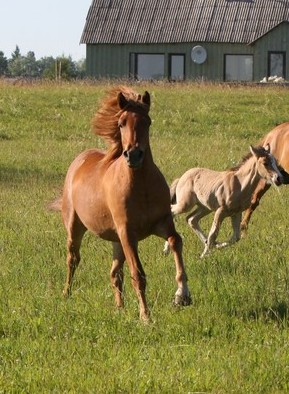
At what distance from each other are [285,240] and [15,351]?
537cm

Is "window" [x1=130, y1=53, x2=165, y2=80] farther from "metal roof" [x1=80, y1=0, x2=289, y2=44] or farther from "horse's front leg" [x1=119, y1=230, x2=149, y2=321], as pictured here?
"horse's front leg" [x1=119, y1=230, x2=149, y2=321]

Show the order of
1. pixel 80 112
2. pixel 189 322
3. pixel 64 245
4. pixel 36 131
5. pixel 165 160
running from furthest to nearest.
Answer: pixel 80 112 → pixel 36 131 → pixel 165 160 → pixel 64 245 → pixel 189 322

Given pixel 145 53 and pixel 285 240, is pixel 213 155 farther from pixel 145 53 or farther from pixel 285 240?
pixel 145 53

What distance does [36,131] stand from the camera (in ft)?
103

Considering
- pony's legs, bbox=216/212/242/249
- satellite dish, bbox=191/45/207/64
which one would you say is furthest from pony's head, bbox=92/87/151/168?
satellite dish, bbox=191/45/207/64

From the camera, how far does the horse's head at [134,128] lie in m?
9.06

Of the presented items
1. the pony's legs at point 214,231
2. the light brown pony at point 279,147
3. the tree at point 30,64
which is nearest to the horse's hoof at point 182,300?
the pony's legs at point 214,231

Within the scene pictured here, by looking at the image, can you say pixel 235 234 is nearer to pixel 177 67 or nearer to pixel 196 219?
pixel 196 219

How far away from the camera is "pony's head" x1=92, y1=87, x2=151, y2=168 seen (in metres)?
9.11

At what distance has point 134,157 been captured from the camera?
29.6ft

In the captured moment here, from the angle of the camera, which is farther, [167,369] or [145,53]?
[145,53]

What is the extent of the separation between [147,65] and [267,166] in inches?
1884

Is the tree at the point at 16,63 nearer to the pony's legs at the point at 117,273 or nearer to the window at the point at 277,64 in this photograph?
the window at the point at 277,64

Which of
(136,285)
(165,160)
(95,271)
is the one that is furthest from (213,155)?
(136,285)
